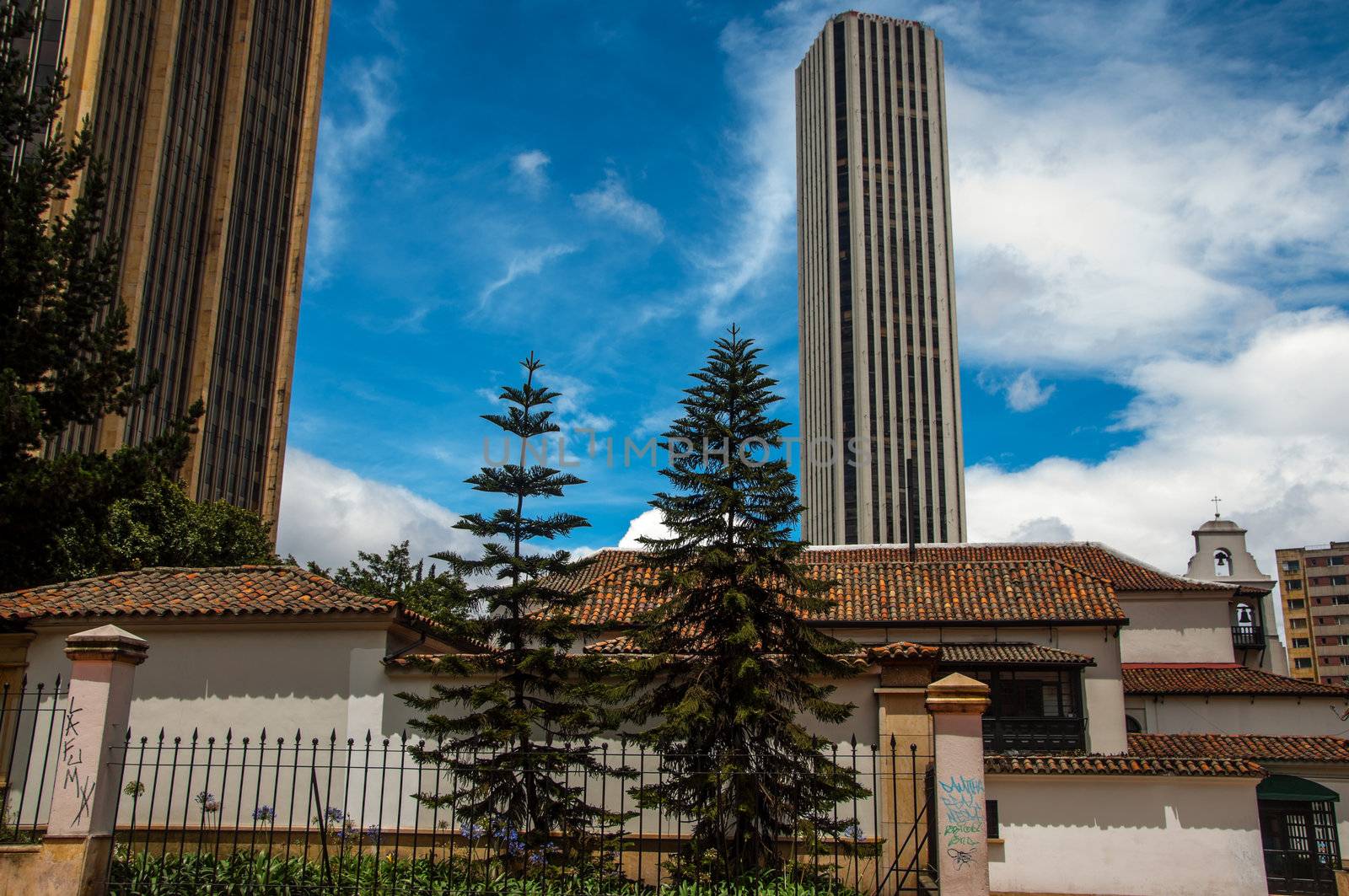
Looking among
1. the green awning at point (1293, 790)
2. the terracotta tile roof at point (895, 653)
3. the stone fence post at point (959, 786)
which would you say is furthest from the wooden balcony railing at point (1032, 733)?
the stone fence post at point (959, 786)

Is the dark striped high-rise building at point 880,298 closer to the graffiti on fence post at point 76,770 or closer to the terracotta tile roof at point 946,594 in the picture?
the terracotta tile roof at point 946,594

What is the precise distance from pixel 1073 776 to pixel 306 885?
16.1m

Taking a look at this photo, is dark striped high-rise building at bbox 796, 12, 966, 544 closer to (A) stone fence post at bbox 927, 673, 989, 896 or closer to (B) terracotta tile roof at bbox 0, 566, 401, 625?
(B) terracotta tile roof at bbox 0, 566, 401, 625

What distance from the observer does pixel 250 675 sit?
16.0m

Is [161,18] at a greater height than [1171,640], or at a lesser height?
greater

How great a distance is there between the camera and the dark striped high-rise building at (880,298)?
93688 millimetres

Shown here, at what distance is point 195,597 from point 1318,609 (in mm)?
114658

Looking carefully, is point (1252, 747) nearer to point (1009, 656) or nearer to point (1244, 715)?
point (1244, 715)

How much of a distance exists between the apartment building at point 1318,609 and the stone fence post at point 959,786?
112 m

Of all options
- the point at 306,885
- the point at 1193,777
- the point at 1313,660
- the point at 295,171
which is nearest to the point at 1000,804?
the point at 1193,777

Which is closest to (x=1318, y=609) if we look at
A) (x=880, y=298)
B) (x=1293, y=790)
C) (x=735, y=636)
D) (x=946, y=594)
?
(x=880, y=298)

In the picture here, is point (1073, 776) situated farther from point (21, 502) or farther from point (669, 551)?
point (21, 502)

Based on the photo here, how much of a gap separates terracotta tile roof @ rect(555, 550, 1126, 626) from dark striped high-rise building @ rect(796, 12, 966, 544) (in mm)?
62539

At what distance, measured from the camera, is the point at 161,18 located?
202 feet
